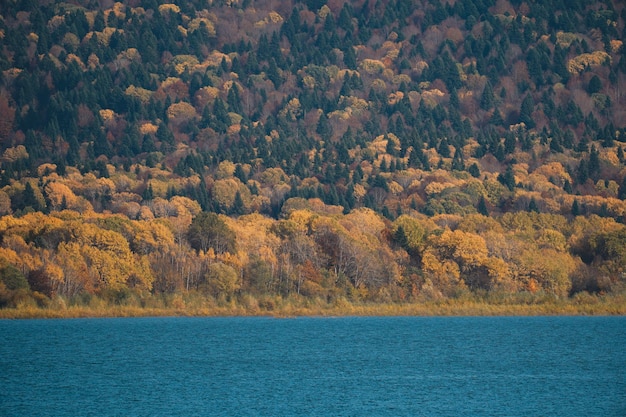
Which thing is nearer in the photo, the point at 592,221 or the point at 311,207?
the point at 592,221

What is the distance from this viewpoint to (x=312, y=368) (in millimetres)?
58844

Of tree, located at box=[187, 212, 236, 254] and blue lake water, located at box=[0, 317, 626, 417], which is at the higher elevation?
blue lake water, located at box=[0, 317, 626, 417]

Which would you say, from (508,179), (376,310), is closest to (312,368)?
(376,310)

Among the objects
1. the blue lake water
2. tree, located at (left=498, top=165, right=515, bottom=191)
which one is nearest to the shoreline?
the blue lake water

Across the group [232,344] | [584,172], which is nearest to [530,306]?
[232,344]

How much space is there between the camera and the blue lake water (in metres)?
46.2

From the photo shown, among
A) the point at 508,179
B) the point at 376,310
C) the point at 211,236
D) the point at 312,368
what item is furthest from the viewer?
the point at 508,179

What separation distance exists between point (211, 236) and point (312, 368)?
43.1m

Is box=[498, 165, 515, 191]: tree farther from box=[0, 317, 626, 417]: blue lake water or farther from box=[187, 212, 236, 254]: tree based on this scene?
box=[0, 317, 626, 417]: blue lake water

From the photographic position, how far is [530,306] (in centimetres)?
8662

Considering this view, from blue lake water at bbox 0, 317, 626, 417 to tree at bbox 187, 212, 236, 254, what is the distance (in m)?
13.9

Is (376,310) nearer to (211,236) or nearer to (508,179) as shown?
(211,236)

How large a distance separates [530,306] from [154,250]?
3350 centimetres

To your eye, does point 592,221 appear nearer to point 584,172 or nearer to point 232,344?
point 584,172
